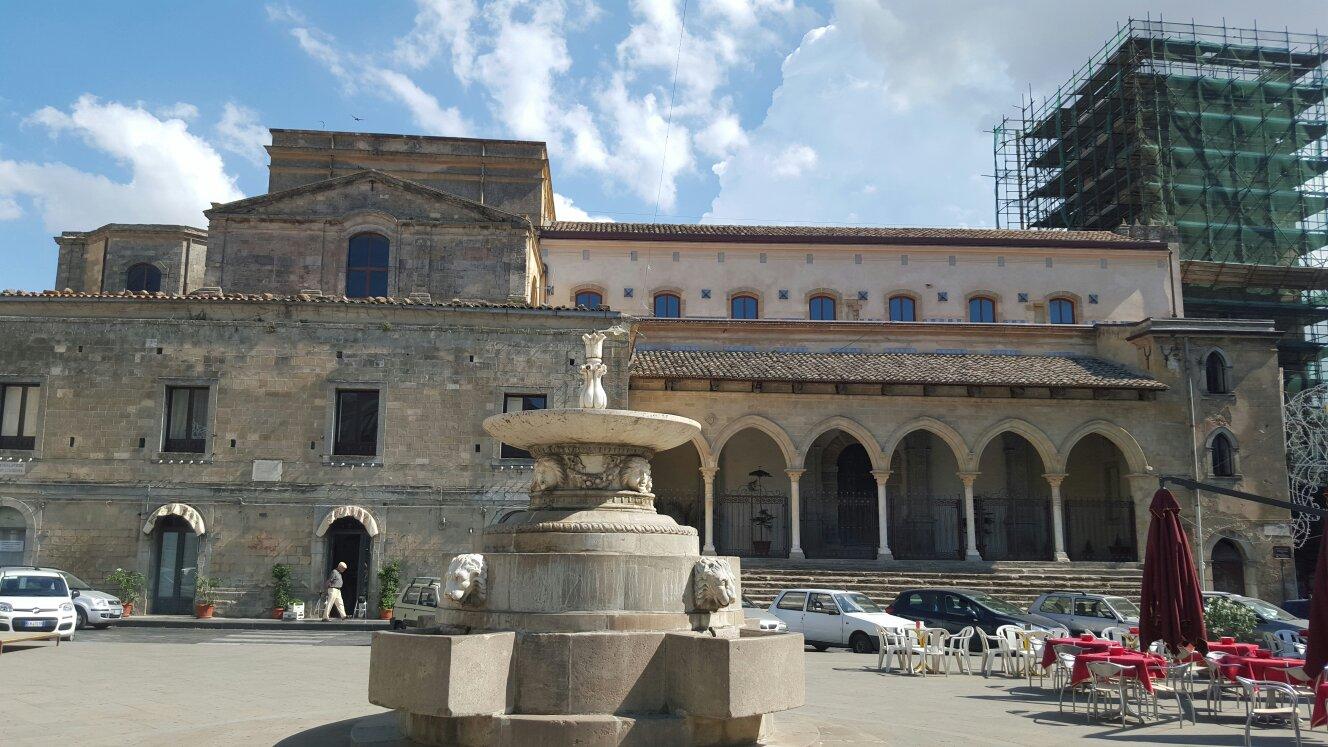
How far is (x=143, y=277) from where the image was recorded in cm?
3331

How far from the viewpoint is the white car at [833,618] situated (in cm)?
1906

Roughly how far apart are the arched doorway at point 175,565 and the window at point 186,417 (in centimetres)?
185

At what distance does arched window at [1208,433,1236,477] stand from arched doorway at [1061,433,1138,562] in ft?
7.93

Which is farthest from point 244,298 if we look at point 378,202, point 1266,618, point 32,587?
point 1266,618

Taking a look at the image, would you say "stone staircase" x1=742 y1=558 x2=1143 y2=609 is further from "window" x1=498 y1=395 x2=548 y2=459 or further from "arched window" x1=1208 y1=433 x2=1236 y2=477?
"window" x1=498 y1=395 x2=548 y2=459

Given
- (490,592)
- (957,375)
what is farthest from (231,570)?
(957,375)

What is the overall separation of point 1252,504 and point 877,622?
15461mm

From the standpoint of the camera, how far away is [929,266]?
1359 inches

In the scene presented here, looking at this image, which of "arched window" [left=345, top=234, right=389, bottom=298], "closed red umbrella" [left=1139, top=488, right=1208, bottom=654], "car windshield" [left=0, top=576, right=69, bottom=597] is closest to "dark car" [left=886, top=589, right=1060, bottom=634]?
"closed red umbrella" [left=1139, top=488, right=1208, bottom=654]

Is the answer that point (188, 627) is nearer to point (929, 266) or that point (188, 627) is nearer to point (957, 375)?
point (957, 375)

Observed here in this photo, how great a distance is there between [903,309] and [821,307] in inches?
114

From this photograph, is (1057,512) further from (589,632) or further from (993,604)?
(589,632)

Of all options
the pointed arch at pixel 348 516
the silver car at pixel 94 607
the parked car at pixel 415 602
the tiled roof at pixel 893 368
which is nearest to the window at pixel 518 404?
the pointed arch at pixel 348 516

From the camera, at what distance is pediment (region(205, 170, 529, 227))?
27.6m
